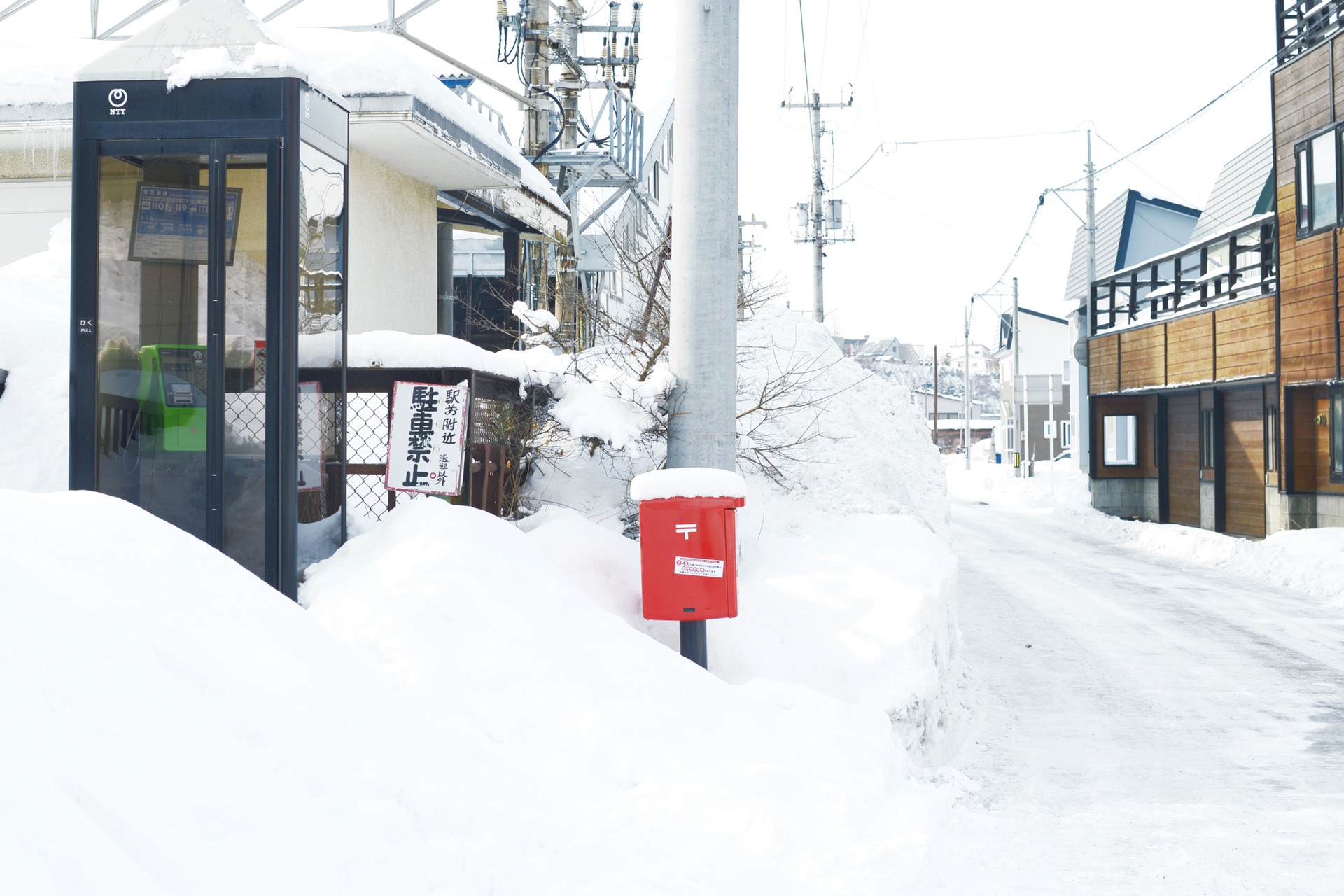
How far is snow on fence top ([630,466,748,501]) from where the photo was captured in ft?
18.9

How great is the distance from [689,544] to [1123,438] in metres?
26.2

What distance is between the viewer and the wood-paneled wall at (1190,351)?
18844 mm

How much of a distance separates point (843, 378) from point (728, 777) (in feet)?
29.1

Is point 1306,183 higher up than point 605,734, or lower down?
higher up

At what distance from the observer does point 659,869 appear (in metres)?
3.66

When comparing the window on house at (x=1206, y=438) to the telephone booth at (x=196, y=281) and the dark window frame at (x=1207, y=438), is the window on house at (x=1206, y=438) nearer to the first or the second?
the dark window frame at (x=1207, y=438)

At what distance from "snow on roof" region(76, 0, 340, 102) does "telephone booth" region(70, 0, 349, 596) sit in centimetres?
1

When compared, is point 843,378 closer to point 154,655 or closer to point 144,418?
point 144,418

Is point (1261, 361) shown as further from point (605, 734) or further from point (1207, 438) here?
point (605, 734)

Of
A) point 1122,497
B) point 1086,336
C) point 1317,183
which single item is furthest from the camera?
point 1086,336

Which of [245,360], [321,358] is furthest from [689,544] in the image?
[245,360]

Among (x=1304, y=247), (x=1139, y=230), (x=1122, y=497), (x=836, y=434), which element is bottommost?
(x=1122, y=497)

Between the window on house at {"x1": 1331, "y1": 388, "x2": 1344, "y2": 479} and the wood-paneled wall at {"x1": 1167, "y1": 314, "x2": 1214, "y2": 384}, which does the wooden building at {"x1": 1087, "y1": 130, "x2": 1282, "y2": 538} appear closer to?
the wood-paneled wall at {"x1": 1167, "y1": 314, "x2": 1214, "y2": 384}

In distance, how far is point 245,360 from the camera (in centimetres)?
545
